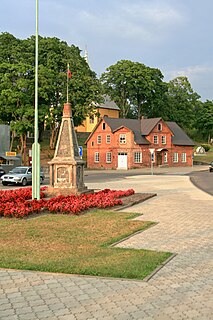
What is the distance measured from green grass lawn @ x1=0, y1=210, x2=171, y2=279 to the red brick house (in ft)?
172

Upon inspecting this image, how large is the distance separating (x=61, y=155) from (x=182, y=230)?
9.24 meters

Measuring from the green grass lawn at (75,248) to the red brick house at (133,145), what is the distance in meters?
52.6

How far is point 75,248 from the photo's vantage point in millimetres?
8453

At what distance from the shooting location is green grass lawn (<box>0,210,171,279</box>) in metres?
6.95

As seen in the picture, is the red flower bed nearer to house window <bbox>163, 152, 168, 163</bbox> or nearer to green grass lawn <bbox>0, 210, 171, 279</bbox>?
green grass lawn <bbox>0, 210, 171, 279</bbox>

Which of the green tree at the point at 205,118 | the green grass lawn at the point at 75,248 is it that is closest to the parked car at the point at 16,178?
the green grass lawn at the point at 75,248

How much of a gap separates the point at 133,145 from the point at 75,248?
187ft

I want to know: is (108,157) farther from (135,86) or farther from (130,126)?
(135,86)

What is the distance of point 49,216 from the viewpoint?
13219 millimetres

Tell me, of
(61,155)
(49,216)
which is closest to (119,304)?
(49,216)

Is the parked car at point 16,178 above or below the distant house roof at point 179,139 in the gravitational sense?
below

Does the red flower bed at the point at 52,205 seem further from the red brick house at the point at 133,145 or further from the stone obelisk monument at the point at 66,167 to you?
the red brick house at the point at 133,145

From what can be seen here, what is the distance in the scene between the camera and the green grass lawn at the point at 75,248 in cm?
695

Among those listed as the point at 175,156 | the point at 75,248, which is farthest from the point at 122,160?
the point at 75,248
